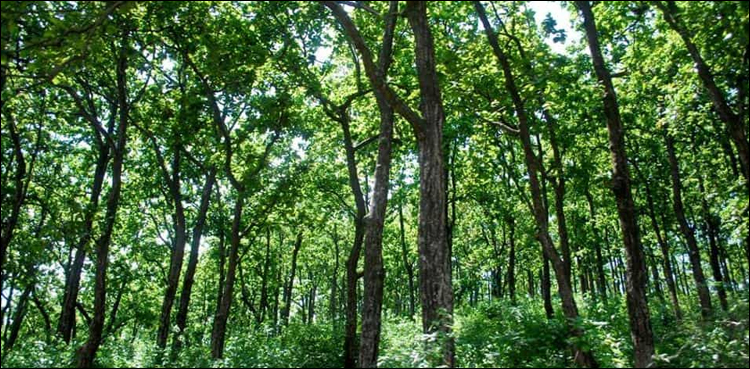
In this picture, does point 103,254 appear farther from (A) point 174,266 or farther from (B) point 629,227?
(B) point 629,227

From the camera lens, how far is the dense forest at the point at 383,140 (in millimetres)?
9234

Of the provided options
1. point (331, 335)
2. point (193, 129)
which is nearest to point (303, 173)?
point (193, 129)

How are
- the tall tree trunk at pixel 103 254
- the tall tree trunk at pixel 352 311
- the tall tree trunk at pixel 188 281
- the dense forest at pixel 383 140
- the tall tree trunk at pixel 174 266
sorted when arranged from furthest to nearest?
the tall tree trunk at pixel 174 266 → the tall tree trunk at pixel 188 281 → the tall tree trunk at pixel 352 311 → the tall tree trunk at pixel 103 254 → the dense forest at pixel 383 140

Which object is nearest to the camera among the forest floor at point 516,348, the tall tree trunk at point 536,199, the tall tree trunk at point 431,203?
the tall tree trunk at point 431,203

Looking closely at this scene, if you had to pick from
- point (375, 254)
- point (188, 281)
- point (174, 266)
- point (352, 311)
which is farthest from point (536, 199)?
point (174, 266)

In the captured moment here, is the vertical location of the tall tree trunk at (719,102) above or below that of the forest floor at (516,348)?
above

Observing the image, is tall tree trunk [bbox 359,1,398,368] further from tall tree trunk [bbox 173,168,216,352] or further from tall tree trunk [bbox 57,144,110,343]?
tall tree trunk [bbox 57,144,110,343]

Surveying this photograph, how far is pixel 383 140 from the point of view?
13352 millimetres

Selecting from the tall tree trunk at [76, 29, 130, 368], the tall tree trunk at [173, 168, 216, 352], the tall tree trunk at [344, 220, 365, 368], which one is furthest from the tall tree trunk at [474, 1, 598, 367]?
the tall tree trunk at [173, 168, 216, 352]

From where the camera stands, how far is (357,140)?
834 inches

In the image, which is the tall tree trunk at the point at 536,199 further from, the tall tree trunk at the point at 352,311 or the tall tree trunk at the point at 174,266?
the tall tree trunk at the point at 174,266

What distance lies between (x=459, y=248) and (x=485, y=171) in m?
25.3

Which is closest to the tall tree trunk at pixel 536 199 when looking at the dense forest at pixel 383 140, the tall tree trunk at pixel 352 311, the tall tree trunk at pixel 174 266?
the dense forest at pixel 383 140

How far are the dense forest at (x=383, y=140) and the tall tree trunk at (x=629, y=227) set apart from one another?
0.04 m
